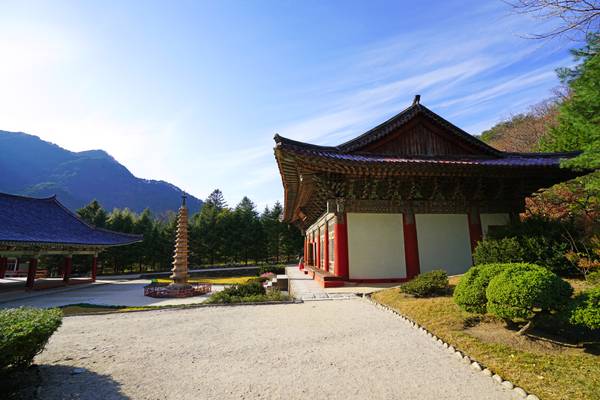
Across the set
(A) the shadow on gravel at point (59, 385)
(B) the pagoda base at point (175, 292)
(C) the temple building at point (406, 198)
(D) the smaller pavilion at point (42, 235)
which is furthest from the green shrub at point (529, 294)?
(D) the smaller pavilion at point (42, 235)

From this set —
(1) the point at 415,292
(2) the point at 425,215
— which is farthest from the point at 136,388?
(2) the point at 425,215

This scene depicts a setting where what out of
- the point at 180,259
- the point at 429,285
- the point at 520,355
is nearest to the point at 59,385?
the point at 520,355

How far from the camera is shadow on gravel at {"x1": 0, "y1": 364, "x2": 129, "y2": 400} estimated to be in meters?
3.88

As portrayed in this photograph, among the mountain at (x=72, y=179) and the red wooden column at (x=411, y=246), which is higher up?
the mountain at (x=72, y=179)

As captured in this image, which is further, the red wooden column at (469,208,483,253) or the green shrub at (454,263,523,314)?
the red wooden column at (469,208,483,253)

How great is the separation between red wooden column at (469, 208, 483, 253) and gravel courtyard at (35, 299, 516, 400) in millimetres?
7497

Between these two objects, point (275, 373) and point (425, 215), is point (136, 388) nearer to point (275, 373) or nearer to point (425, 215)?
point (275, 373)

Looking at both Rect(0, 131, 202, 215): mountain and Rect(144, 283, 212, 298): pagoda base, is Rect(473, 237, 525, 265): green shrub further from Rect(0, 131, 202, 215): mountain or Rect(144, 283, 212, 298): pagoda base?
Rect(0, 131, 202, 215): mountain

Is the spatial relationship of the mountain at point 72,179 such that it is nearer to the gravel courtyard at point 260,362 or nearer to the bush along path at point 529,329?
the gravel courtyard at point 260,362

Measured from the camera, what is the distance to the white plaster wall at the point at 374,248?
1214 cm

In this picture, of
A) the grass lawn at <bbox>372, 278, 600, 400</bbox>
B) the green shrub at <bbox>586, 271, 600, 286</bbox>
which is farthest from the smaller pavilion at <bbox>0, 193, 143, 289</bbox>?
the green shrub at <bbox>586, 271, 600, 286</bbox>

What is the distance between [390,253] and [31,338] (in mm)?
11084

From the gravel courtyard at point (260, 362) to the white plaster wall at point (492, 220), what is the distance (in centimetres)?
835

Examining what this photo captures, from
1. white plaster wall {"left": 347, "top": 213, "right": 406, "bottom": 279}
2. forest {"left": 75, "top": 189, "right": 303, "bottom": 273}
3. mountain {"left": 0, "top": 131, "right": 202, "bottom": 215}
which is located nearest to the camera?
white plaster wall {"left": 347, "top": 213, "right": 406, "bottom": 279}
